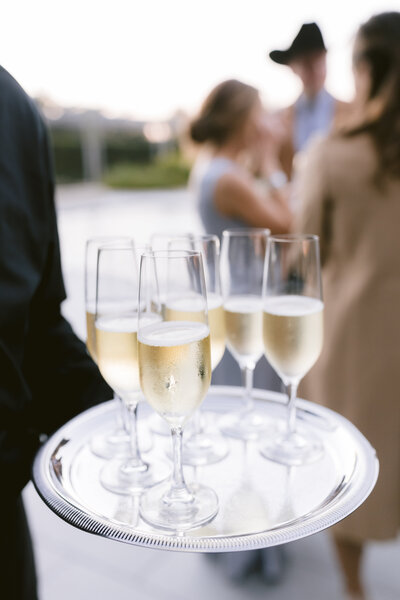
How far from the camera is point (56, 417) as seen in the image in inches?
55.7

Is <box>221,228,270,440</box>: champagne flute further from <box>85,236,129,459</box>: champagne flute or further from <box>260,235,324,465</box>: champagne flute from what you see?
<box>85,236,129,459</box>: champagne flute

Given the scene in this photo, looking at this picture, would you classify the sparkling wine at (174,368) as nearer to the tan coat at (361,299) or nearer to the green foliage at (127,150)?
the tan coat at (361,299)

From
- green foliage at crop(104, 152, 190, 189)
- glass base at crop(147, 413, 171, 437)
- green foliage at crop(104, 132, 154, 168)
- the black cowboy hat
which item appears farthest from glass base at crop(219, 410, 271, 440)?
green foliage at crop(104, 132, 154, 168)

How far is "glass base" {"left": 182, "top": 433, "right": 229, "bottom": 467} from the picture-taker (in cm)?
116

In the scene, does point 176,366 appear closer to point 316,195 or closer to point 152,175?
point 316,195

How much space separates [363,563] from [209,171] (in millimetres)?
2015

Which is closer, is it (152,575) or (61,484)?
(61,484)

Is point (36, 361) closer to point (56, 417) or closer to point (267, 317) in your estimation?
point (56, 417)

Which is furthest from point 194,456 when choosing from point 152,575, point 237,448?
point 152,575

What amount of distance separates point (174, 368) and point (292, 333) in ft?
1.23

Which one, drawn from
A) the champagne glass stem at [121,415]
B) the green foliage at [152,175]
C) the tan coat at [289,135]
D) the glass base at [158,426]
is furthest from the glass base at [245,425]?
the green foliage at [152,175]

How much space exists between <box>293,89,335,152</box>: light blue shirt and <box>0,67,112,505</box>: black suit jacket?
2546 mm

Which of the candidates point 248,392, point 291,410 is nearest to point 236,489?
point 291,410

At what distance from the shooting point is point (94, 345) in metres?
1.14
